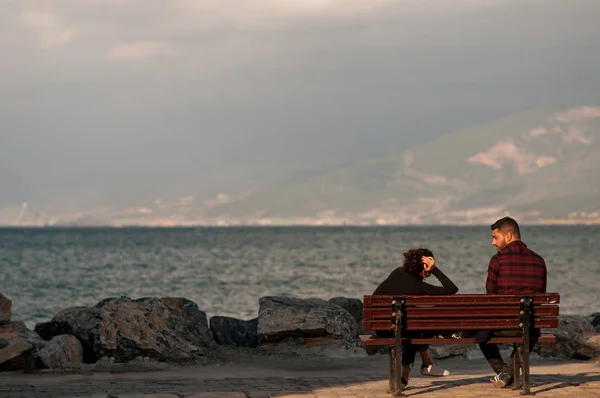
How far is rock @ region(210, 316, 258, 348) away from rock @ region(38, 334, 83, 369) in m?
2.93

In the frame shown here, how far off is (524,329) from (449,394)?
922 millimetres

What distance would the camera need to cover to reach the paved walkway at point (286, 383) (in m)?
10.3

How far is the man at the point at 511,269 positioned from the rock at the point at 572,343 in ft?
13.9

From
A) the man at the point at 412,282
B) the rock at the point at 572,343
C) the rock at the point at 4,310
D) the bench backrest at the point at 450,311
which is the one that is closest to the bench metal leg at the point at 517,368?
the bench backrest at the point at 450,311

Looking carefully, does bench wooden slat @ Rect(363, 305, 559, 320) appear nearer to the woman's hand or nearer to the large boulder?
the woman's hand

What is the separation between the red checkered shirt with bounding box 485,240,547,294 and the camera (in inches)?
403

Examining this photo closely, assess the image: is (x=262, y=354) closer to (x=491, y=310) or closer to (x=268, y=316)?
(x=268, y=316)

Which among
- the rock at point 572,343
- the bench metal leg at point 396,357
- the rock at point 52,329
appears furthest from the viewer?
the rock at point 52,329

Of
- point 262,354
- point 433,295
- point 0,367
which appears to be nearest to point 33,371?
point 0,367

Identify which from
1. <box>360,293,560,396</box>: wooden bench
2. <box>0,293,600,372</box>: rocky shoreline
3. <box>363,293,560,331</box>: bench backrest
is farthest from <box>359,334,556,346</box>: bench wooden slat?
<box>0,293,600,372</box>: rocky shoreline

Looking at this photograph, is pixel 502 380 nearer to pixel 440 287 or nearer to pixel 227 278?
pixel 440 287

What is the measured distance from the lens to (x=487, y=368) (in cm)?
1276

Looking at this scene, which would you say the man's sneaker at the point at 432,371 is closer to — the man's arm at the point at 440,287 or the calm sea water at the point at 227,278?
the man's arm at the point at 440,287

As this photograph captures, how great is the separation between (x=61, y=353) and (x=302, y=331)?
337 cm
